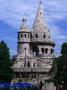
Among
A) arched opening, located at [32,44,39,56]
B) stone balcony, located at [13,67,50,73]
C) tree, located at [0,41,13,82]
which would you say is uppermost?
tree, located at [0,41,13,82]

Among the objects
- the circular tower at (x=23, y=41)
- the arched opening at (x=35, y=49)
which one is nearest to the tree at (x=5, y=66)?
the circular tower at (x=23, y=41)

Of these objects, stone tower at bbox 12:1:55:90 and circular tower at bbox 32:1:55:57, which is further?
circular tower at bbox 32:1:55:57

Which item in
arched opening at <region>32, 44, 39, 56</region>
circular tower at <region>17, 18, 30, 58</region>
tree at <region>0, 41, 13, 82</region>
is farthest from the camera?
arched opening at <region>32, 44, 39, 56</region>

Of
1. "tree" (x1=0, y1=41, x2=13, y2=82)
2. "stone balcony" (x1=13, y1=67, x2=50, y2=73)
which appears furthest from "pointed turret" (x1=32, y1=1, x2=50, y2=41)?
"tree" (x1=0, y1=41, x2=13, y2=82)

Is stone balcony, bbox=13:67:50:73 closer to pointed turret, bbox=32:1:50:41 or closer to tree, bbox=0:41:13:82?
pointed turret, bbox=32:1:50:41

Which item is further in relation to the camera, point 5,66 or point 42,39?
point 42,39

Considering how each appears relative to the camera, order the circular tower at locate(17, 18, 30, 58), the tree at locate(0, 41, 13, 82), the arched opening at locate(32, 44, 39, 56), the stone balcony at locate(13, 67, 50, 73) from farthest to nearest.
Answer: the arched opening at locate(32, 44, 39, 56) < the circular tower at locate(17, 18, 30, 58) < the stone balcony at locate(13, 67, 50, 73) < the tree at locate(0, 41, 13, 82)

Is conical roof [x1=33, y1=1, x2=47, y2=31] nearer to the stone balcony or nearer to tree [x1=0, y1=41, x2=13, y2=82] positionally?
the stone balcony

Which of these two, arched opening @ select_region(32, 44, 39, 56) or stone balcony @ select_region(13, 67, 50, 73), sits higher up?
arched opening @ select_region(32, 44, 39, 56)

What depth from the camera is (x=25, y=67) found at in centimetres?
14388

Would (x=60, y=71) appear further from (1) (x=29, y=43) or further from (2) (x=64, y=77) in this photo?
(1) (x=29, y=43)

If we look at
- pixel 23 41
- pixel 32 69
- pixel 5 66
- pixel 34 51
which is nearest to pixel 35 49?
pixel 34 51

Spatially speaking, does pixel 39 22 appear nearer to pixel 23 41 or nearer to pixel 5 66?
pixel 23 41

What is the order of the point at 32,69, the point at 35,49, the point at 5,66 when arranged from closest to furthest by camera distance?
the point at 5,66 < the point at 32,69 < the point at 35,49
